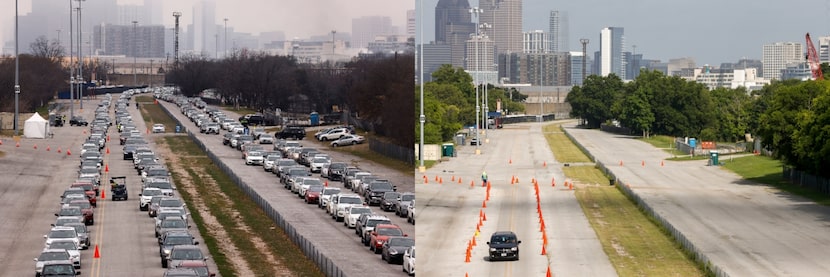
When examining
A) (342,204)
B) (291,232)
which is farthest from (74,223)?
(342,204)

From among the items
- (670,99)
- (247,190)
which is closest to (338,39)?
(247,190)

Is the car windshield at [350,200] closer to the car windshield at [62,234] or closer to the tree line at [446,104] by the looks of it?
the tree line at [446,104]

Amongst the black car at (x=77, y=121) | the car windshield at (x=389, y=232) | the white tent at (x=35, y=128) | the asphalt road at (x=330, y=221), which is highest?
the white tent at (x=35, y=128)

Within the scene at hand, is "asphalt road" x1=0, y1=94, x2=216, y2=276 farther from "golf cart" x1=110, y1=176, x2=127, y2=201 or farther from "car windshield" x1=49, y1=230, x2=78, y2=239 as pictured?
"car windshield" x1=49, y1=230, x2=78, y2=239

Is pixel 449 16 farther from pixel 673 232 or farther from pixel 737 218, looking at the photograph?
pixel 673 232

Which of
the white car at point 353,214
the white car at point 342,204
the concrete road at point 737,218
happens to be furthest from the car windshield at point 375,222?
the concrete road at point 737,218

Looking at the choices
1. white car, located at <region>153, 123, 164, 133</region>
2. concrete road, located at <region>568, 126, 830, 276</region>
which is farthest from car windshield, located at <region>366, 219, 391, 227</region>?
white car, located at <region>153, 123, 164, 133</region>

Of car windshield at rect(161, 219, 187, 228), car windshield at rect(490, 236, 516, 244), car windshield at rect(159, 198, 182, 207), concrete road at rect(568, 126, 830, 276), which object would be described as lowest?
concrete road at rect(568, 126, 830, 276)
